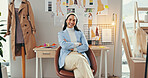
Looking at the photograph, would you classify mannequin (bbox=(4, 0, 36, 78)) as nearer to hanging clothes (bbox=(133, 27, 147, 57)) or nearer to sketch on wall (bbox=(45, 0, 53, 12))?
sketch on wall (bbox=(45, 0, 53, 12))

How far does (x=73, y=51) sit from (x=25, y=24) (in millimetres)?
997

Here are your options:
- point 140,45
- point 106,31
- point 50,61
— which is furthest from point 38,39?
point 140,45

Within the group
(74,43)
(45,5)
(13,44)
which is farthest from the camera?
(45,5)

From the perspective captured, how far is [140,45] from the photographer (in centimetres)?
286

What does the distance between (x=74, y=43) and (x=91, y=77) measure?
64 cm

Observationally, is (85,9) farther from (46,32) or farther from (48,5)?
(46,32)

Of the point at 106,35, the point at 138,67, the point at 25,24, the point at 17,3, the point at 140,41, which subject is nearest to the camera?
the point at 140,41

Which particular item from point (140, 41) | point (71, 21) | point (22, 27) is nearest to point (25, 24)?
point (22, 27)

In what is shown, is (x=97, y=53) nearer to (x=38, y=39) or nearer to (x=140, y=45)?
(x=140, y=45)

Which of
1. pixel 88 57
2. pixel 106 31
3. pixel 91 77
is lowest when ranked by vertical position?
pixel 91 77

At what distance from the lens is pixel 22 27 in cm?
311

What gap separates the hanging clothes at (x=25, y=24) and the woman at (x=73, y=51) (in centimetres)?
60

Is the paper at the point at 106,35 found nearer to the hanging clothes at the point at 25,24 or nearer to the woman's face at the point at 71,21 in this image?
the woman's face at the point at 71,21

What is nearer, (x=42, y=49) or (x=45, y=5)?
(x=42, y=49)
